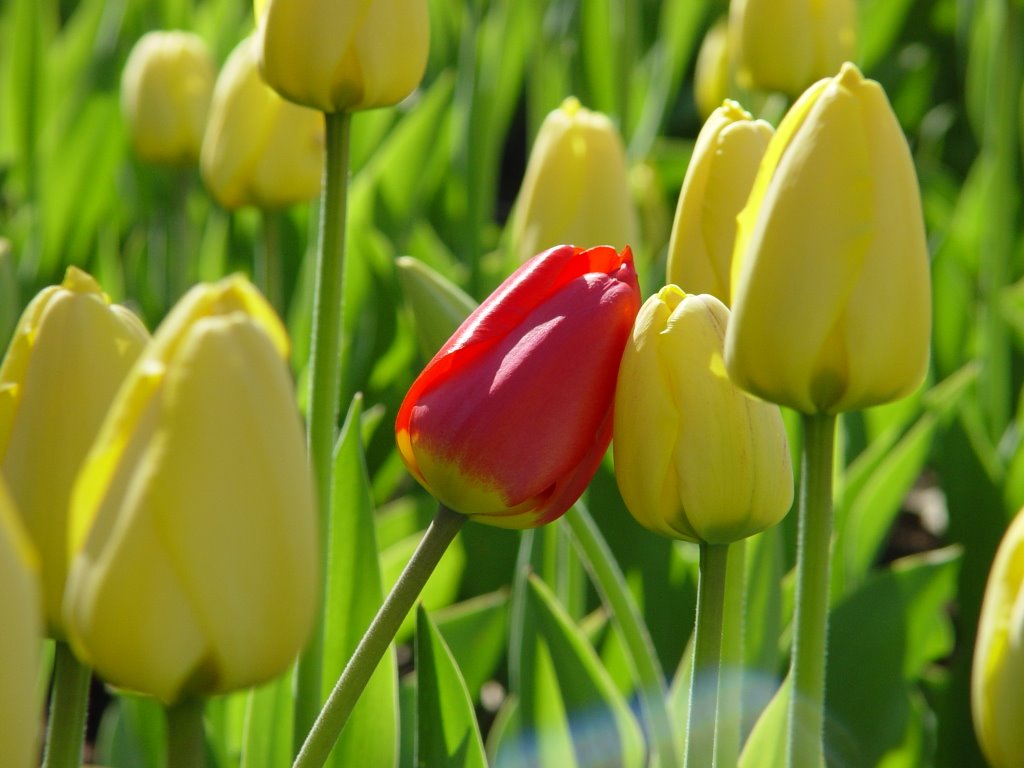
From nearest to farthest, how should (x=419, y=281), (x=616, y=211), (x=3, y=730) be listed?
(x=3, y=730)
(x=419, y=281)
(x=616, y=211)

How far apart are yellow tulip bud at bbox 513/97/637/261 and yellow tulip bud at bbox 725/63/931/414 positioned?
58cm

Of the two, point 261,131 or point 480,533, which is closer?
point 261,131

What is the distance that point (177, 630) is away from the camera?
17.0 inches

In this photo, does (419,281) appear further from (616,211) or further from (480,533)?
(480,533)

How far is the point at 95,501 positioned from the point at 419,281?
48 centimetres

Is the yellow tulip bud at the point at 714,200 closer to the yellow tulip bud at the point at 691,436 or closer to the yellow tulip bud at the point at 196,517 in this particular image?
the yellow tulip bud at the point at 691,436

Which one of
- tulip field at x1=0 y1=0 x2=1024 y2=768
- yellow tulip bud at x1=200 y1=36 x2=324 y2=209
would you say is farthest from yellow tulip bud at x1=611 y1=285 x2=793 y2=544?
yellow tulip bud at x1=200 y1=36 x2=324 y2=209

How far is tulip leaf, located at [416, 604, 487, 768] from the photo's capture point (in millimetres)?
833

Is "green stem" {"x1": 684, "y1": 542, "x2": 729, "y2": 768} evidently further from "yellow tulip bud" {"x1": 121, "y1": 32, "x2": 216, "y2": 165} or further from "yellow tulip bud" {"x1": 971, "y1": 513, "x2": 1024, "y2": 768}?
"yellow tulip bud" {"x1": 121, "y1": 32, "x2": 216, "y2": 165}

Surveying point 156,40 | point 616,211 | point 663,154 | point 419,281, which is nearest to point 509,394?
point 419,281

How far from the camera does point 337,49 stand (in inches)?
32.0

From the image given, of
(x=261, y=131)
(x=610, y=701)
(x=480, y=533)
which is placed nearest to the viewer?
(x=610, y=701)

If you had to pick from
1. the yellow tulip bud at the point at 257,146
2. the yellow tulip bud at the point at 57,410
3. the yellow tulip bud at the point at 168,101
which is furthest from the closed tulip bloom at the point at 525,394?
the yellow tulip bud at the point at 168,101

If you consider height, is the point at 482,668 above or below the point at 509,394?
below
